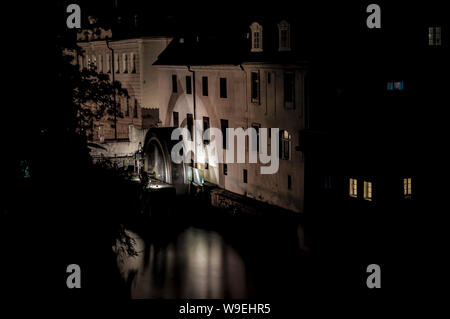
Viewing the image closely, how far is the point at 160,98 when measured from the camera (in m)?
44.8

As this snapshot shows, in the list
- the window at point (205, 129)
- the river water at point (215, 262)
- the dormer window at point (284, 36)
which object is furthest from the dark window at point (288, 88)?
the window at point (205, 129)

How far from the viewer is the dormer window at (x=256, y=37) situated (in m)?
33.3

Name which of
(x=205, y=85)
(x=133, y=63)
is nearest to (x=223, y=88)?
(x=205, y=85)

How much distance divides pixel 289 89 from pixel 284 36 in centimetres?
258

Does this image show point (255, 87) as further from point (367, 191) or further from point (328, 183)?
point (367, 191)

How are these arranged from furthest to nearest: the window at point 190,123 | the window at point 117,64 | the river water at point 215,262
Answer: the window at point 117,64 → the window at point 190,123 → the river water at point 215,262

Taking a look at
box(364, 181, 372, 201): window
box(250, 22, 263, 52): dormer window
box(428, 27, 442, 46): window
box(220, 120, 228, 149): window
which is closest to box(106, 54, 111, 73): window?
box(220, 120, 228, 149): window

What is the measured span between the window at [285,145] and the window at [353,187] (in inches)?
179

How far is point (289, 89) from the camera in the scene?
31.2 m

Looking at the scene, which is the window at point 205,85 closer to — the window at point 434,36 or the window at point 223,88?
the window at point 223,88

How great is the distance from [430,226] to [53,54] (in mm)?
18021

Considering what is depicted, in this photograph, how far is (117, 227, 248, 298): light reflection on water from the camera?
22328 millimetres
